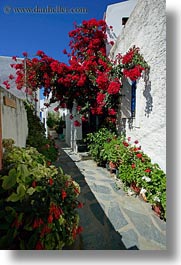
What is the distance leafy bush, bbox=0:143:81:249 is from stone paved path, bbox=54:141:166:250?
1.45 ft

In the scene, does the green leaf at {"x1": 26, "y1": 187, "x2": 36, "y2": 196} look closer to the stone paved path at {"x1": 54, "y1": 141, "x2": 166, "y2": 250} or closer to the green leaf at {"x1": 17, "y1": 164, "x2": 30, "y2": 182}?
the green leaf at {"x1": 17, "y1": 164, "x2": 30, "y2": 182}

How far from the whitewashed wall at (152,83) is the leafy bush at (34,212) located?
2041 millimetres

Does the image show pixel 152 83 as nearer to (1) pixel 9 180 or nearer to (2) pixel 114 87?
(2) pixel 114 87

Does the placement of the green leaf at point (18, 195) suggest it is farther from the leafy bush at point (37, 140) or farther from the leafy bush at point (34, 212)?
the leafy bush at point (37, 140)

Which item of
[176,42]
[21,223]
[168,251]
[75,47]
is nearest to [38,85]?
[75,47]

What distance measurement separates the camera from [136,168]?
3639mm

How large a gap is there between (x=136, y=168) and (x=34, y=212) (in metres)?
2.43

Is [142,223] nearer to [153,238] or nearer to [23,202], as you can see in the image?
[153,238]

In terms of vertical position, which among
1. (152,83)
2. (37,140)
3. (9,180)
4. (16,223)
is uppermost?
(152,83)

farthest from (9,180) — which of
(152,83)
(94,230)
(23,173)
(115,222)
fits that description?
(152,83)

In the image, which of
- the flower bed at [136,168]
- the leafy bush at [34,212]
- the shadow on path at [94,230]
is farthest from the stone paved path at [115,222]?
the leafy bush at [34,212]

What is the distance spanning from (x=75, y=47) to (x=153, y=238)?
19.4 feet

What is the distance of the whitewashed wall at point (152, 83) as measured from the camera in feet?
10.8

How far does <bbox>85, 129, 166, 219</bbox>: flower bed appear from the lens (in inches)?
115
